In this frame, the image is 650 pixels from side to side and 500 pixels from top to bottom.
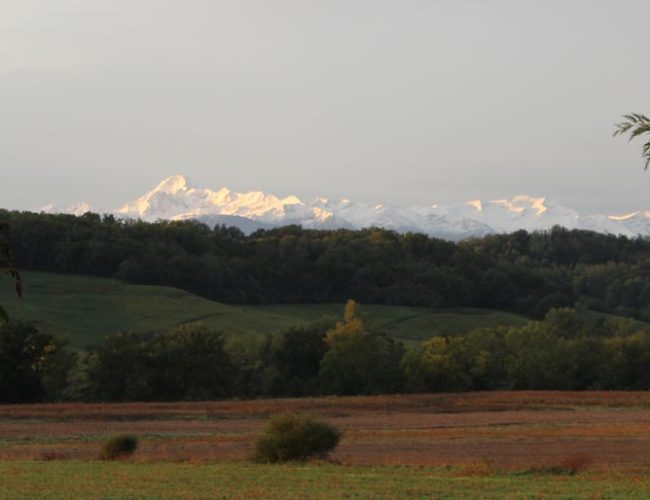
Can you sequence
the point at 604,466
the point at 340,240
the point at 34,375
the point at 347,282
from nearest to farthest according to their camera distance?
the point at 604,466
the point at 34,375
the point at 347,282
the point at 340,240

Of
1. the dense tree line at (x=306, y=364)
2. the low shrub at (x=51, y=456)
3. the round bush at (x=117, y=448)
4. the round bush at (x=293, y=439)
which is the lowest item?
the dense tree line at (x=306, y=364)

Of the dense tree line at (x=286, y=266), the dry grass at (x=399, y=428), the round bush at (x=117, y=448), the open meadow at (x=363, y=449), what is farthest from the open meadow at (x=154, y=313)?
the round bush at (x=117, y=448)

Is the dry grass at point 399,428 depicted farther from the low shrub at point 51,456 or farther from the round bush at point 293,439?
the round bush at point 293,439

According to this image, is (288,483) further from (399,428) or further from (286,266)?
(286,266)

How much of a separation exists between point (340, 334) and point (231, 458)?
188ft

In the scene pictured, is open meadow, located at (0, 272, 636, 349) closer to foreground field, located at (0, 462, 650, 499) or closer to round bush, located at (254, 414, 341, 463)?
round bush, located at (254, 414, 341, 463)

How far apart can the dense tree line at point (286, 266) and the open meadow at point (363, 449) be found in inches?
3306

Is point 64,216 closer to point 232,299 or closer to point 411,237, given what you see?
point 232,299

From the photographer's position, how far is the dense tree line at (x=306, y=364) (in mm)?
84938

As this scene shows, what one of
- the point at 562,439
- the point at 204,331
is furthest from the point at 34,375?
the point at 562,439

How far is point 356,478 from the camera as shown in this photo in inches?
1168

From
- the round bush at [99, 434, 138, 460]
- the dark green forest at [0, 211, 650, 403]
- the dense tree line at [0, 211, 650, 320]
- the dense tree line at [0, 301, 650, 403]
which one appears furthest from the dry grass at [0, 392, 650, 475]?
the dense tree line at [0, 211, 650, 320]

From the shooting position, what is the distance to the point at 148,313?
142 metres

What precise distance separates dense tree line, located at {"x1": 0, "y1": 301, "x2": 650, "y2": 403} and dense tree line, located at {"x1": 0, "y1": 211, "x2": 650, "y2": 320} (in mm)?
63412
